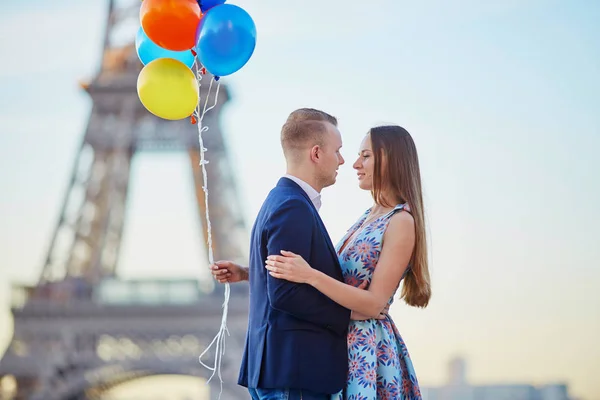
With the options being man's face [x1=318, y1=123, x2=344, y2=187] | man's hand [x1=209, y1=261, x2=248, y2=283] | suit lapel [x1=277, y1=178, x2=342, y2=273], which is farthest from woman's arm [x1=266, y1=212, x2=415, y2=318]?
man's hand [x1=209, y1=261, x2=248, y2=283]

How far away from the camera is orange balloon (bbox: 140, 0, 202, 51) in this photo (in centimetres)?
344

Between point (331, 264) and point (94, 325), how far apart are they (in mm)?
12766

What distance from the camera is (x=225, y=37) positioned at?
332cm

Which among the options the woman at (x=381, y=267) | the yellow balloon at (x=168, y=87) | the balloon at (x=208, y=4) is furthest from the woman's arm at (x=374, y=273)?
the balloon at (x=208, y=4)

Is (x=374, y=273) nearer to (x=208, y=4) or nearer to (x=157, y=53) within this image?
(x=208, y=4)

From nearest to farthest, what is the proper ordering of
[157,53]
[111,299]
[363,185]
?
[363,185]
[157,53]
[111,299]

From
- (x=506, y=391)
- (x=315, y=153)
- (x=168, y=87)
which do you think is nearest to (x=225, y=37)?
(x=168, y=87)

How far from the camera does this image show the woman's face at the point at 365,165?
9.90 feet

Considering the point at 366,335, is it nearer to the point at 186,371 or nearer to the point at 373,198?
the point at 373,198

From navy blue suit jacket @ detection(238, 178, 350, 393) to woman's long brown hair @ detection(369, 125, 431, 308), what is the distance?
33 centimetres

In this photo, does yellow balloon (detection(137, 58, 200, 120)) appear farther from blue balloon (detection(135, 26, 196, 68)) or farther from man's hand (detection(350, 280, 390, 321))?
man's hand (detection(350, 280, 390, 321))

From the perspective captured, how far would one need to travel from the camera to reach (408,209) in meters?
2.94

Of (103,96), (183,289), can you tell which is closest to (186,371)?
(183,289)

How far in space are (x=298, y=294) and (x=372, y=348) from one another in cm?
36
